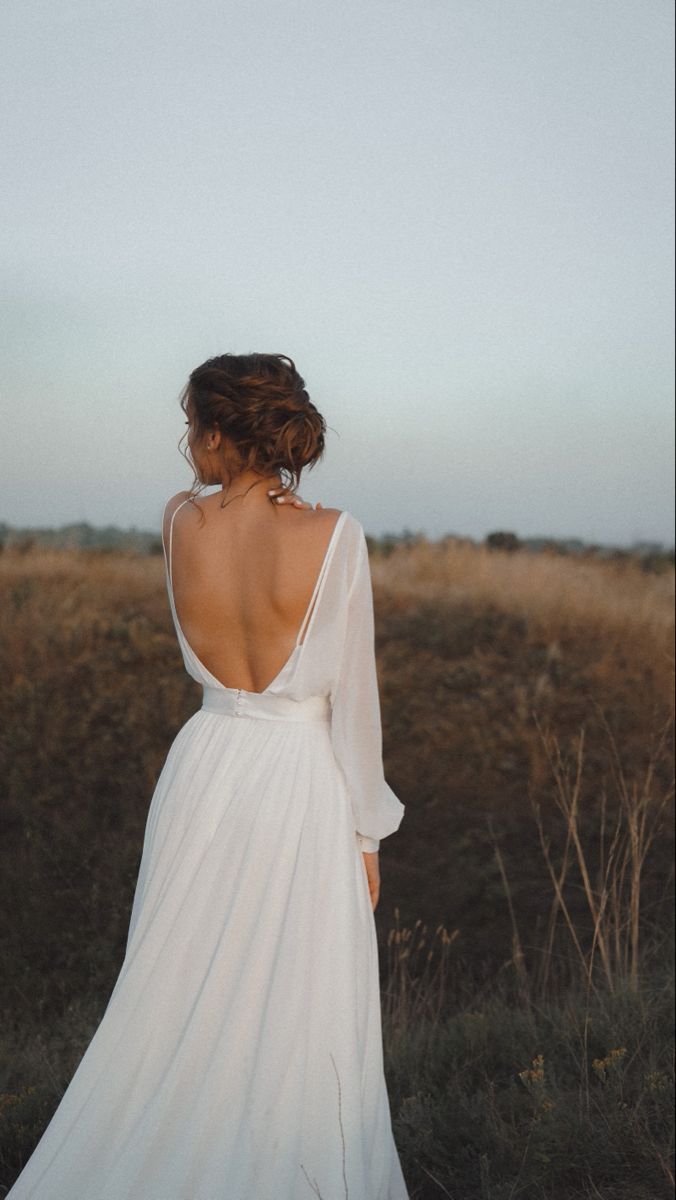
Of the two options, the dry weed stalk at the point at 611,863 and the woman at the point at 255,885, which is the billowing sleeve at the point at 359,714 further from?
the dry weed stalk at the point at 611,863

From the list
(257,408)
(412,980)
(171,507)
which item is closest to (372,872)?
(171,507)

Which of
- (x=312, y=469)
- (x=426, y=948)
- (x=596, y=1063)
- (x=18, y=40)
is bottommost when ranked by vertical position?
(x=426, y=948)

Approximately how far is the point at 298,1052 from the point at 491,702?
6.44m

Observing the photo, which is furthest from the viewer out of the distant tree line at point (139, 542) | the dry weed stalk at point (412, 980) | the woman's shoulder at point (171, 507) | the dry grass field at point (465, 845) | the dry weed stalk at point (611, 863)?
the distant tree line at point (139, 542)

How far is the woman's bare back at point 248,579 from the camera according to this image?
8.00 feet

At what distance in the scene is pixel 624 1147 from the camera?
3.33m

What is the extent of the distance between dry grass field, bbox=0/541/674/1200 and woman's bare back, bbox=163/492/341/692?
5.52 ft

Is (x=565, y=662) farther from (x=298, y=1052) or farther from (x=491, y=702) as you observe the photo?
(x=298, y=1052)

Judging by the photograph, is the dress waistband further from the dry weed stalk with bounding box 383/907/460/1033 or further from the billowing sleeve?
the dry weed stalk with bounding box 383/907/460/1033

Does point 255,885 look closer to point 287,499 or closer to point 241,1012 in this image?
point 241,1012

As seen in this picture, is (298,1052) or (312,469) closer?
(298,1052)

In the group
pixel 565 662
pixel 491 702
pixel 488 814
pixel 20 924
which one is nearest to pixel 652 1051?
pixel 20 924

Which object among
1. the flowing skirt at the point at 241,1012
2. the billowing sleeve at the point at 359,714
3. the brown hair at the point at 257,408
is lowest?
the flowing skirt at the point at 241,1012

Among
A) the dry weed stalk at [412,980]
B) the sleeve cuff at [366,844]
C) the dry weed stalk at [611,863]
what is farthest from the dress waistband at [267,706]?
the dry weed stalk at [611,863]
